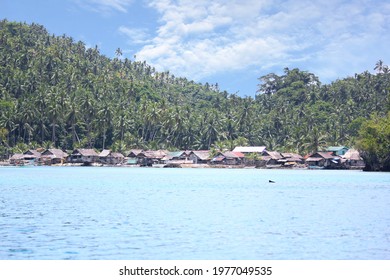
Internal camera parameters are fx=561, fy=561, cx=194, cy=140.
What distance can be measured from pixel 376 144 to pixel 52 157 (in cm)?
5819

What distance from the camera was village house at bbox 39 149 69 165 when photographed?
10362 centimetres

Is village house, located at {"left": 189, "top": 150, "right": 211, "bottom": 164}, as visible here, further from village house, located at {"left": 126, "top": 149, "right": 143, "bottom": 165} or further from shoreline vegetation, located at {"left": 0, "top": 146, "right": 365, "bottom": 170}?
village house, located at {"left": 126, "top": 149, "right": 143, "bottom": 165}

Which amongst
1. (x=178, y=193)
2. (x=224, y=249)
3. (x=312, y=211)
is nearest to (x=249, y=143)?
(x=178, y=193)

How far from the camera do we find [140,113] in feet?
394

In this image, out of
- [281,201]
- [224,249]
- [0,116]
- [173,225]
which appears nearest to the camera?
[224,249]

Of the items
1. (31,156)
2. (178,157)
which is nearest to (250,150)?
(178,157)

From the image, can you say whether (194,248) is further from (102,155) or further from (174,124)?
(174,124)

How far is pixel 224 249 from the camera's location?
735 inches

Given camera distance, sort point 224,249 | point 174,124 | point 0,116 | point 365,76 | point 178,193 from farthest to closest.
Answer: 1. point 365,76
2. point 174,124
3. point 0,116
4. point 178,193
5. point 224,249

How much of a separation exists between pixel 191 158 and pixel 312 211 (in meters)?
80.0

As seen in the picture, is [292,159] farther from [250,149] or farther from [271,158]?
[250,149]

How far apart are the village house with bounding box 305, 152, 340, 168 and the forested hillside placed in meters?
3.01

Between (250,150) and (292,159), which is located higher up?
(250,150)

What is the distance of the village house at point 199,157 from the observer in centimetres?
10925
